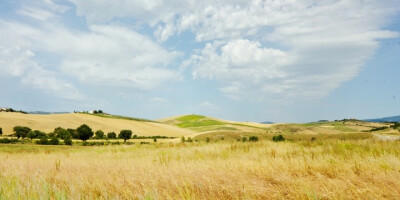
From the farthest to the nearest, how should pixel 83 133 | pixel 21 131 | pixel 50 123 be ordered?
pixel 50 123, pixel 83 133, pixel 21 131

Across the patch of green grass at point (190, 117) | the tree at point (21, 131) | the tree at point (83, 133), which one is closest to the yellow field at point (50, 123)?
the tree at point (21, 131)

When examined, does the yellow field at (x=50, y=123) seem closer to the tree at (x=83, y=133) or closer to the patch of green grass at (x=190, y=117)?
the tree at (x=83, y=133)

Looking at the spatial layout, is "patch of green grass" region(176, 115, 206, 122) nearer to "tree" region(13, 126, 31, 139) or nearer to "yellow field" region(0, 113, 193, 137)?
"yellow field" region(0, 113, 193, 137)

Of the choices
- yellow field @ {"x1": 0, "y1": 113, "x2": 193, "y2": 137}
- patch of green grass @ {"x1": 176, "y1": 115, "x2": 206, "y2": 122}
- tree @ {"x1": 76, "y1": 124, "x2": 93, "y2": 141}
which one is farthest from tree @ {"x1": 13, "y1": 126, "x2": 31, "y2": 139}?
patch of green grass @ {"x1": 176, "y1": 115, "x2": 206, "y2": 122}

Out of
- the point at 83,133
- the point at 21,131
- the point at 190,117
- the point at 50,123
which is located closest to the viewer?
the point at 21,131

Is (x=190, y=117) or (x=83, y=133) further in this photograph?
(x=190, y=117)

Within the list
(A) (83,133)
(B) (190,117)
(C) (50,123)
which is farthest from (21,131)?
(B) (190,117)

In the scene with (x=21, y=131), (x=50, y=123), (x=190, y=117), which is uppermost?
(x=190, y=117)

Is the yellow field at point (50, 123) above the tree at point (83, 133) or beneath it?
above

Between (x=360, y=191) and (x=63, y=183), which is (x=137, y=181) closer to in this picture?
(x=63, y=183)

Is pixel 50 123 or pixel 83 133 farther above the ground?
pixel 50 123

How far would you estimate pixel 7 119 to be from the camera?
68812mm

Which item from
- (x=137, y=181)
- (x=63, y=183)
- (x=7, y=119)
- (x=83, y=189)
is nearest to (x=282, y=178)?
(x=137, y=181)

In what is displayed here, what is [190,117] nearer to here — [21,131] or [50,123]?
[50,123]
